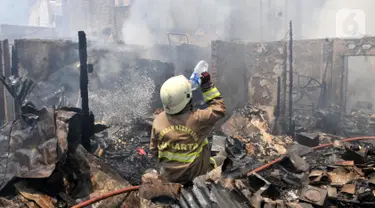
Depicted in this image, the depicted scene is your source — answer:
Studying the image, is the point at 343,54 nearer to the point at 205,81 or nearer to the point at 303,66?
the point at 303,66

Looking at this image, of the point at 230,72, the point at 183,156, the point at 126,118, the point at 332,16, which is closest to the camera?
the point at 183,156

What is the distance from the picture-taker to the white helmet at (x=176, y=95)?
2.83 metres

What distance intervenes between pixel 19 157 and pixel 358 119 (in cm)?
1171

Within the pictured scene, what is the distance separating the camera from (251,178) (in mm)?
3605

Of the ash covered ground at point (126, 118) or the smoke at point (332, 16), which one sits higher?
the smoke at point (332, 16)

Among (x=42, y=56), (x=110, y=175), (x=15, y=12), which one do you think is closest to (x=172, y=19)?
(x=42, y=56)

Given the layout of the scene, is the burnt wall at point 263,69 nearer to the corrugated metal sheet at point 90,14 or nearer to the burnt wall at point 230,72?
the burnt wall at point 230,72

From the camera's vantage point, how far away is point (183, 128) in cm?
288

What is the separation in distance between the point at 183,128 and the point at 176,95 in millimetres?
335

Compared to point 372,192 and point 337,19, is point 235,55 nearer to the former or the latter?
point 372,192

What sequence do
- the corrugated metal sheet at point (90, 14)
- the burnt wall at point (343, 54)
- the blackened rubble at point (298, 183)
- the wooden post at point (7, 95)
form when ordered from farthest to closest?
the corrugated metal sheet at point (90, 14)
the burnt wall at point (343, 54)
the wooden post at point (7, 95)
the blackened rubble at point (298, 183)

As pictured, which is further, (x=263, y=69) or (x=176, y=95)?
(x=263, y=69)

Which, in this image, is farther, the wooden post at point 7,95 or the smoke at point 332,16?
the smoke at point 332,16

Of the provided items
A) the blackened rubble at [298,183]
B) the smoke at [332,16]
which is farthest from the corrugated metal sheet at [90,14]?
the blackened rubble at [298,183]
